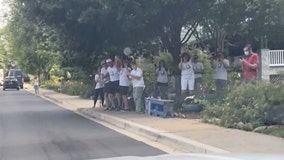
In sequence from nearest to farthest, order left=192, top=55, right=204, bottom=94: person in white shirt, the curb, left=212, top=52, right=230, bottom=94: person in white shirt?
the curb → left=212, top=52, right=230, bottom=94: person in white shirt → left=192, top=55, right=204, bottom=94: person in white shirt

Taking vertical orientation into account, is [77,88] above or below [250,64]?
below

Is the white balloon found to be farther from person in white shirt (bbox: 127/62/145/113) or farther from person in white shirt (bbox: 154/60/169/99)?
person in white shirt (bbox: 127/62/145/113)

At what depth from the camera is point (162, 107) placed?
57.9 ft

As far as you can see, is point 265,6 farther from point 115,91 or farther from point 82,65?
point 82,65

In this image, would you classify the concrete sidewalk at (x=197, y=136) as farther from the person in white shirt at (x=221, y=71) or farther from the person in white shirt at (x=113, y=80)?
the person in white shirt at (x=113, y=80)

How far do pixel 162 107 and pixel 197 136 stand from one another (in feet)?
16.7

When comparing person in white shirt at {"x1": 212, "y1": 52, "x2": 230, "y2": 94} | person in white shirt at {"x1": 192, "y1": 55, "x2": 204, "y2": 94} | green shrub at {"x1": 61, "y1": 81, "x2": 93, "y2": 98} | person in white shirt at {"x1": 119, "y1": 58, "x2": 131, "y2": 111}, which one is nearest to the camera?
person in white shirt at {"x1": 212, "y1": 52, "x2": 230, "y2": 94}

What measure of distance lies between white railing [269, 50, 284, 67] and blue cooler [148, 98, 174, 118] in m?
14.7

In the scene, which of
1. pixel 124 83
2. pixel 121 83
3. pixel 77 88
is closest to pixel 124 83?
pixel 124 83

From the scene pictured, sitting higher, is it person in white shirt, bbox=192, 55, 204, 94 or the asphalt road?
person in white shirt, bbox=192, 55, 204, 94

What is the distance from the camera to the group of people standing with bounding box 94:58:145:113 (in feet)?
64.5

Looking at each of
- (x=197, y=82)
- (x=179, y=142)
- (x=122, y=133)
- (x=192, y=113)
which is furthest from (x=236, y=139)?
(x=197, y=82)

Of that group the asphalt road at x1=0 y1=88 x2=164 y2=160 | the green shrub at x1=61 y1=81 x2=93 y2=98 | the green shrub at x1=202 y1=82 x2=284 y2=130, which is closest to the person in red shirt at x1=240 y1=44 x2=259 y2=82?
the green shrub at x1=202 y1=82 x2=284 y2=130

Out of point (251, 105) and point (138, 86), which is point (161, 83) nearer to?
point (138, 86)
